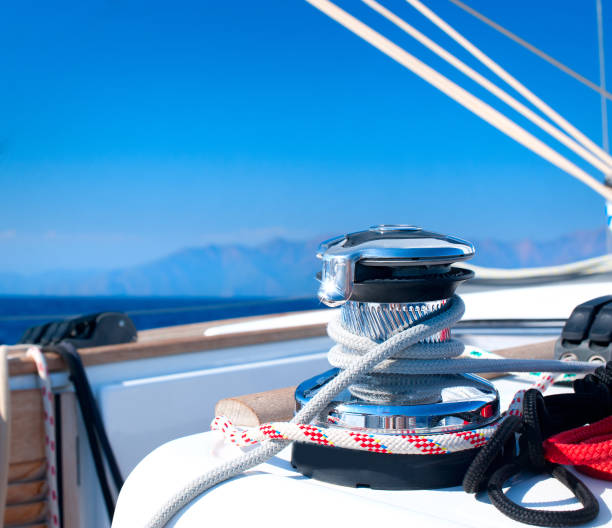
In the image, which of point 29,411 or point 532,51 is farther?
point 532,51

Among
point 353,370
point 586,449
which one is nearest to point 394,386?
point 353,370

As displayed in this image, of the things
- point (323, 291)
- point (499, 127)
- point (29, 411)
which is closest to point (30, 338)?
point (29, 411)

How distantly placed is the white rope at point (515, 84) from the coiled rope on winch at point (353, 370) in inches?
49.2

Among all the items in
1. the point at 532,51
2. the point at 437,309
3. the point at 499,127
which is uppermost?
the point at 532,51

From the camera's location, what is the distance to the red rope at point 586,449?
485 mm

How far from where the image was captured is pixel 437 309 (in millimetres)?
559

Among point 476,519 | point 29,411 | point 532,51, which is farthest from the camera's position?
point 532,51

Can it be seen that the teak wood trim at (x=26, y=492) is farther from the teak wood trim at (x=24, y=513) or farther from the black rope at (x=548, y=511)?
the black rope at (x=548, y=511)

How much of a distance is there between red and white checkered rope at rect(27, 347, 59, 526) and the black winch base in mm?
930

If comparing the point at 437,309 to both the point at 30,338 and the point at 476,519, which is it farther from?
the point at 30,338

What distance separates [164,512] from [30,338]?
138 cm

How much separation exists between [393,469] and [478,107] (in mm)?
1032

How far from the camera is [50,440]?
1.29m

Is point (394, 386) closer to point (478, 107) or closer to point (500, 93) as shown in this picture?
point (478, 107)
